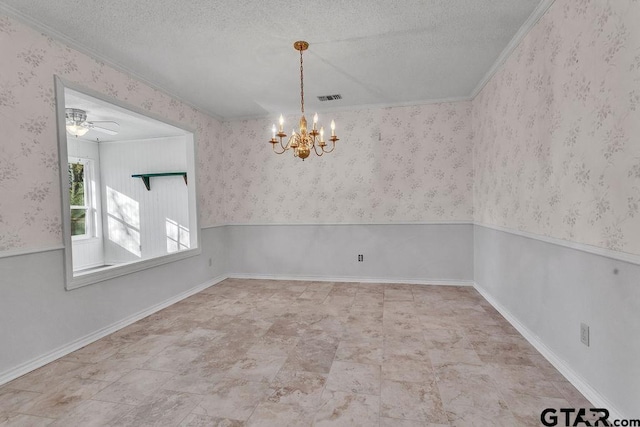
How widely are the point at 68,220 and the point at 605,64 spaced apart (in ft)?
13.2

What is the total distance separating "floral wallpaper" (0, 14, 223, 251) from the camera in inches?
89.5

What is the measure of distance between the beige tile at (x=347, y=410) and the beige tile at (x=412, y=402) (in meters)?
0.07

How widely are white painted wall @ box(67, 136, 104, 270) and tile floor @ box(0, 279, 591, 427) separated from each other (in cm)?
360

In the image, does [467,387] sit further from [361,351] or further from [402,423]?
[361,351]

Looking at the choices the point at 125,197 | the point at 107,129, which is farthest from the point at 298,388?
the point at 125,197

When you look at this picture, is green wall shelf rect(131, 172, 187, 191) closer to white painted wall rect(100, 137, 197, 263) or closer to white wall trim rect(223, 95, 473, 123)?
white painted wall rect(100, 137, 197, 263)

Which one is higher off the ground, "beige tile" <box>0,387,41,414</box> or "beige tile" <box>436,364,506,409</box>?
"beige tile" <box>0,387,41,414</box>

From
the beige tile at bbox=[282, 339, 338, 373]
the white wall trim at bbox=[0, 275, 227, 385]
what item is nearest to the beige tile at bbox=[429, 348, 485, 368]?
the beige tile at bbox=[282, 339, 338, 373]

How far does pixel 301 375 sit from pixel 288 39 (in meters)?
2.76

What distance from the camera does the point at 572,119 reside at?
2051 mm

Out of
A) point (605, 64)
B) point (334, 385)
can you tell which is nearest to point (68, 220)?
point (334, 385)

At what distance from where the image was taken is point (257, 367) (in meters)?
2.34

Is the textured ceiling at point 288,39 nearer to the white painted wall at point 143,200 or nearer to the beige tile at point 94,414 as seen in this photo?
the white painted wall at point 143,200

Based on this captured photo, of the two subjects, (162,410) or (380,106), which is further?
(380,106)
